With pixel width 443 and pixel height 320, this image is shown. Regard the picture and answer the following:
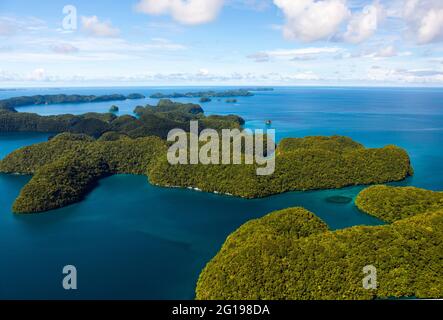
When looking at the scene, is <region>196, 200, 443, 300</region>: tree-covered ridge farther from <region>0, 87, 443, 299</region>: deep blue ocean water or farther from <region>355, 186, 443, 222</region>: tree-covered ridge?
<region>355, 186, 443, 222</region>: tree-covered ridge

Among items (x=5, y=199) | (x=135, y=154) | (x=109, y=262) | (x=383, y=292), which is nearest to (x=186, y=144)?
(x=135, y=154)

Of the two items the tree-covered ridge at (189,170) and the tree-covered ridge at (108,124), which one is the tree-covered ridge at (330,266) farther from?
the tree-covered ridge at (108,124)

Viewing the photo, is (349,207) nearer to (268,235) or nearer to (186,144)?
(268,235)

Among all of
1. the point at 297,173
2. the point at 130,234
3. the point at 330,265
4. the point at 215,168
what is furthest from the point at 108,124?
the point at 330,265

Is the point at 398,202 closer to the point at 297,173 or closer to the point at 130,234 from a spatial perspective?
the point at 297,173

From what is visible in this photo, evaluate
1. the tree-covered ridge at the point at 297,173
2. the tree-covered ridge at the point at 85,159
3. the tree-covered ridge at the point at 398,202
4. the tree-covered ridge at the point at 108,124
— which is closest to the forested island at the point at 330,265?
the tree-covered ridge at the point at 398,202

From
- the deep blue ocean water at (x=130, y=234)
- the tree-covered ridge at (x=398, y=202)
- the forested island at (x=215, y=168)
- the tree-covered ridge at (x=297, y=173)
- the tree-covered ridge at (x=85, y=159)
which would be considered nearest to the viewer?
the deep blue ocean water at (x=130, y=234)

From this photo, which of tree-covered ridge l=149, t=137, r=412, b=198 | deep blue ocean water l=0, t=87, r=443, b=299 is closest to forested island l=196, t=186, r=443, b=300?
deep blue ocean water l=0, t=87, r=443, b=299

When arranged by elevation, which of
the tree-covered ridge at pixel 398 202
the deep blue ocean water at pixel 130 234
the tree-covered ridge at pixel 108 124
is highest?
the tree-covered ridge at pixel 108 124

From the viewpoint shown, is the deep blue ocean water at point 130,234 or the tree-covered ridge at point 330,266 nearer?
the tree-covered ridge at point 330,266
